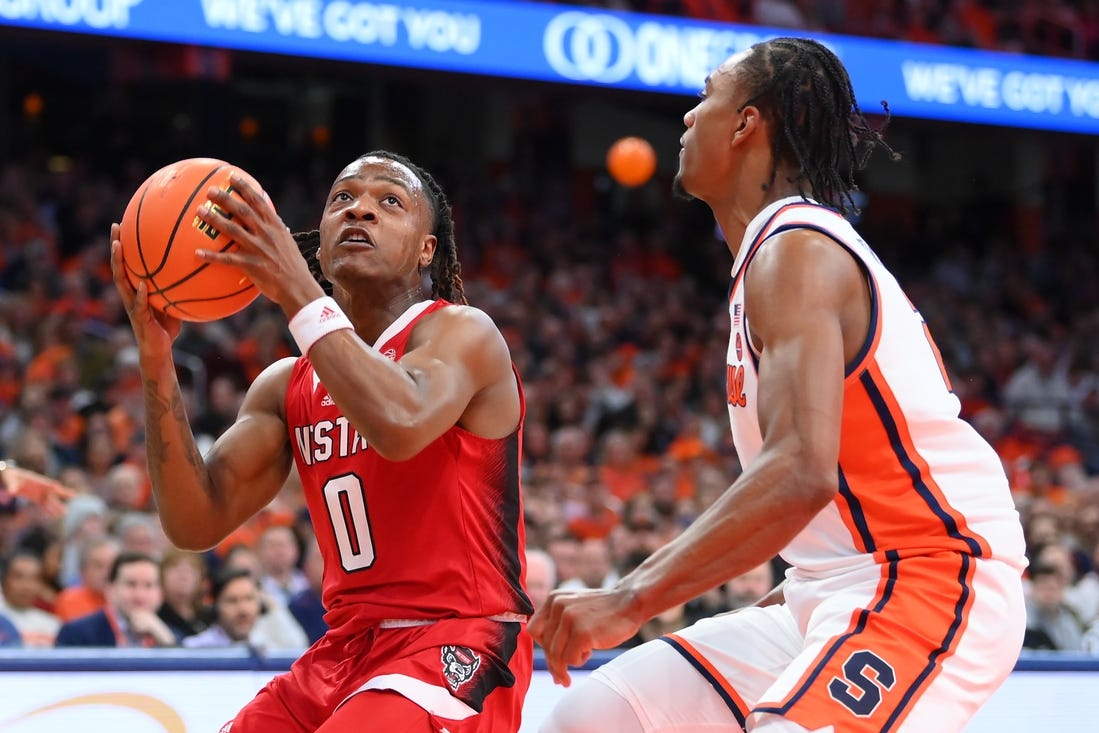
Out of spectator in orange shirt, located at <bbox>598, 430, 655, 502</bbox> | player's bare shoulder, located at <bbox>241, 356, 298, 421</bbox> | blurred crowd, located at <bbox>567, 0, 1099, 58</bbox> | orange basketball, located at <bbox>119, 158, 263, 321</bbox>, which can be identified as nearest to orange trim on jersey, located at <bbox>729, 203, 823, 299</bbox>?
orange basketball, located at <bbox>119, 158, 263, 321</bbox>

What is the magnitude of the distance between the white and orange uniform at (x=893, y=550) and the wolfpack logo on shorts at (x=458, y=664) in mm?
658

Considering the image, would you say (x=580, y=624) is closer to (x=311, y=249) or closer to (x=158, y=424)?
(x=158, y=424)

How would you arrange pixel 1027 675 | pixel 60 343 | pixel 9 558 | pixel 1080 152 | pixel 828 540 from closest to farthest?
1. pixel 828 540
2. pixel 1027 675
3. pixel 9 558
4. pixel 60 343
5. pixel 1080 152

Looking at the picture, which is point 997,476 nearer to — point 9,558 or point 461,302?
point 461,302

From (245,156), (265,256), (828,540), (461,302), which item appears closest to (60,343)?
(245,156)

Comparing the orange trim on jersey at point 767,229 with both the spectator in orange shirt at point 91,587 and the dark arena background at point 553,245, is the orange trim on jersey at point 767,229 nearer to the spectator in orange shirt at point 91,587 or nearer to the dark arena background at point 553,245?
the dark arena background at point 553,245

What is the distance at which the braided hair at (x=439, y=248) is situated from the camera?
3582mm

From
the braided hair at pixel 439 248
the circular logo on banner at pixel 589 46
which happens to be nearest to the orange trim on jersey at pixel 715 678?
the braided hair at pixel 439 248

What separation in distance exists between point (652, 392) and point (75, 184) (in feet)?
18.4

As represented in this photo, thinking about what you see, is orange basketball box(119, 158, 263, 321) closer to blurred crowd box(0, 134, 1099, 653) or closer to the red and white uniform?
the red and white uniform

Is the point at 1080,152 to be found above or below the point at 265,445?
above

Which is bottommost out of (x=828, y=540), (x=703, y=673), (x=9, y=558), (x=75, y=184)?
(x=9, y=558)

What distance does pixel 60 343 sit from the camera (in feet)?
32.9

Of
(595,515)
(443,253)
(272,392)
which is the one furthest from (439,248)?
(595,515)
